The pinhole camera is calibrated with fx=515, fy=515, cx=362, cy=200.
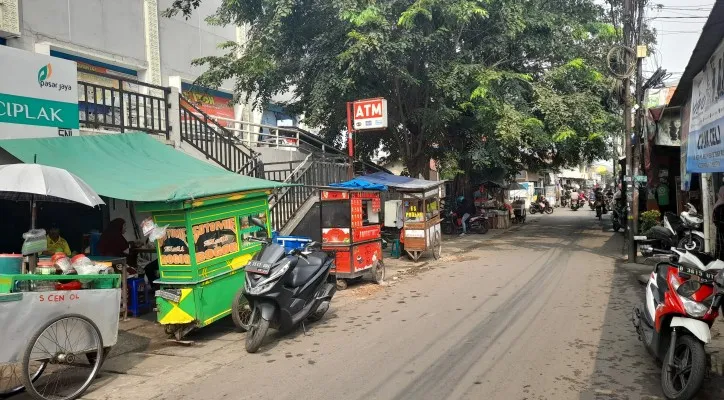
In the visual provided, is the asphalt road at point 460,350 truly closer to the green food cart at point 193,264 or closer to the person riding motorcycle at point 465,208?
the green food cart at point 193,264

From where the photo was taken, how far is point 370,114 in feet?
47.5

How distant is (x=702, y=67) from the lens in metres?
6.59

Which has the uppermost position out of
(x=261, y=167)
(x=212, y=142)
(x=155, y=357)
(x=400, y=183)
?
(x=212, y=142)

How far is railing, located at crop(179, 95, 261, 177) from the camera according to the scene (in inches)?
446

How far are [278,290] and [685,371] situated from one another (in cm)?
405

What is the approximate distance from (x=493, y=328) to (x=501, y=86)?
1135 cm

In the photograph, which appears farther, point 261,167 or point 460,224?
point 460,224

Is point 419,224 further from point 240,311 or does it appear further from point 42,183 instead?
point 42,183

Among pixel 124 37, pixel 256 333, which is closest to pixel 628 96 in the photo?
pixel 256 333

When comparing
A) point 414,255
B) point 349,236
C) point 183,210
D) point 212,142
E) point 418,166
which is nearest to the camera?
point 183,210

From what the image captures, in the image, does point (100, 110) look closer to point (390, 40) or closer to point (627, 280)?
point (390, 40)

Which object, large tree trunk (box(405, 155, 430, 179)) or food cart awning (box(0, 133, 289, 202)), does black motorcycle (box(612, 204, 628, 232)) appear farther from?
food cart awning (box(0, 133, 289, 202))

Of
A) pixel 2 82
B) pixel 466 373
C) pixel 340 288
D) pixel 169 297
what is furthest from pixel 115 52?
pixel 466 373

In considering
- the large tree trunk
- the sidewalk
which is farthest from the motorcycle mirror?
the large tree trunk
